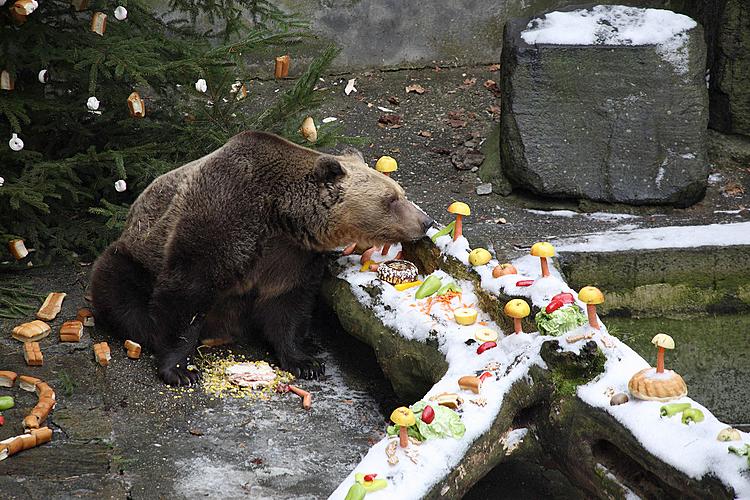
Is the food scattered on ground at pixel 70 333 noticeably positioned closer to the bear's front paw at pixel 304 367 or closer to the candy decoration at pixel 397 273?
the bear's front paw at pixel 304 367

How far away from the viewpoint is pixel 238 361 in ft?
19.3

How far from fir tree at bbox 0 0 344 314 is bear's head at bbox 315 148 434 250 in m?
1.26

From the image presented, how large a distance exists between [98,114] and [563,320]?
3752mm

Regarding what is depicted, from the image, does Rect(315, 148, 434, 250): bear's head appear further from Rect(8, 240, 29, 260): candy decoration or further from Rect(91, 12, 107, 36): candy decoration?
Rect(8, 240, 29, 260): candy decoration

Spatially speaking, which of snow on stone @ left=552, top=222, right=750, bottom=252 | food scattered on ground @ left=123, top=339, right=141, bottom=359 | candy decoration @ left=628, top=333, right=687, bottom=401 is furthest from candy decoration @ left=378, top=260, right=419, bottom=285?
candy decoration @ left=628, top=333, right=687, bottom=401

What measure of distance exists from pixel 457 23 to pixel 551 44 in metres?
2.66

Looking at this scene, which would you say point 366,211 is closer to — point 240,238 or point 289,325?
point 240,238

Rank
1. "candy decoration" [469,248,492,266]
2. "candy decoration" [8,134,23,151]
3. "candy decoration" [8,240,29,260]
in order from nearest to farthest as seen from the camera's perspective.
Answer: "candy decoration" [469,248,492,266]
"candy decoration" [8,134,23,151]
"candy decoration" [8,240,29,260]

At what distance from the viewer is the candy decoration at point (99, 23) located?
6.39 meters

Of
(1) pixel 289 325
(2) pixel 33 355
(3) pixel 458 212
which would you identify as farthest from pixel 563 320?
(2) pixel 33 355

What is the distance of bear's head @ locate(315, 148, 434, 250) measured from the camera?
5.52 meters

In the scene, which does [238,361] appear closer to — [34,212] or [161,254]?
[161,254]

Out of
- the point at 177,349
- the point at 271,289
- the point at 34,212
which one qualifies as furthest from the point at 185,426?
the point at 34,212

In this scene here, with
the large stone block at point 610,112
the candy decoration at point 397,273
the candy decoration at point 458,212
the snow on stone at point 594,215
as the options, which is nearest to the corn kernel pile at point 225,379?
the candy decoration at point 397,273
